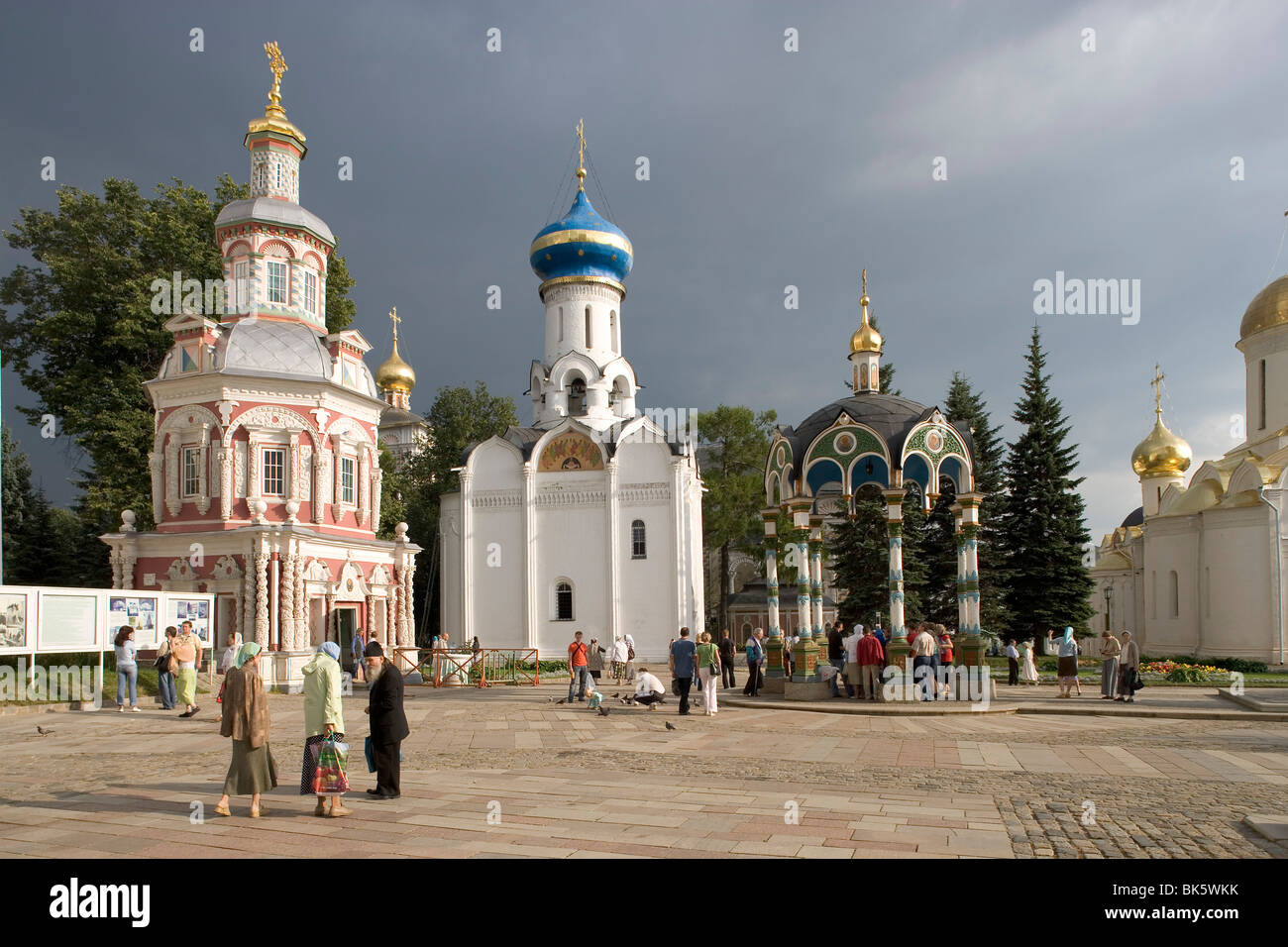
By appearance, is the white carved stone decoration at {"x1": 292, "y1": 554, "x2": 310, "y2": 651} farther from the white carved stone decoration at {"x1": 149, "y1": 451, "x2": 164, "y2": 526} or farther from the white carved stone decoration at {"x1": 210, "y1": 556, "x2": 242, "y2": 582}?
the white carved stone decoration at {"x1": 149, "y1": 451, "x2": 164, "y2": 526}

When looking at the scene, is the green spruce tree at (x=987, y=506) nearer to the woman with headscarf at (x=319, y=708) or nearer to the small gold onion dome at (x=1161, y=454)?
the small gold onion dome at (x=1161, y=454)

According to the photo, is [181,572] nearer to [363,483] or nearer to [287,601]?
[287,601]

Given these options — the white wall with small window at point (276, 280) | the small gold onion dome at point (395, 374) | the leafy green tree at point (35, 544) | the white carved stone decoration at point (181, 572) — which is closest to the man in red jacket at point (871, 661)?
the white carved stone decoration at point (181, 572)

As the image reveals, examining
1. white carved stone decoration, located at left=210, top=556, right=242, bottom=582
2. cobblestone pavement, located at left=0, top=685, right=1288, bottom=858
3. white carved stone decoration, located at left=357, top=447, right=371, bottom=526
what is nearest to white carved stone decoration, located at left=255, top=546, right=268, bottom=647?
white carved stone decoration, located at left=210, top=556, right=242, bottom=582

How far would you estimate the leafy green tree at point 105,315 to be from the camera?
28.9 metres

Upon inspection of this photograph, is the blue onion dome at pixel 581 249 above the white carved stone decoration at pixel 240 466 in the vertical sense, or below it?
above

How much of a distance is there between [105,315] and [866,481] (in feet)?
80.3

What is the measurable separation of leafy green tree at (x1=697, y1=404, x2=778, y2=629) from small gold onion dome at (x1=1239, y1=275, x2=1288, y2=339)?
1986 cm

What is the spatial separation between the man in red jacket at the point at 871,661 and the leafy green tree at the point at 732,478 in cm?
2573

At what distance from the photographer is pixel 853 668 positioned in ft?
60.8

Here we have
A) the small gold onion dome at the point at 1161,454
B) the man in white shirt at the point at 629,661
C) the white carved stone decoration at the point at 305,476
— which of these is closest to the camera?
the white carved stone decoration at the point at 305,476

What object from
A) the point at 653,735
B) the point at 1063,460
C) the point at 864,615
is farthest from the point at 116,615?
the point at 1063,460

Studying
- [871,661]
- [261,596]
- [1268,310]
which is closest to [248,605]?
[261,596]

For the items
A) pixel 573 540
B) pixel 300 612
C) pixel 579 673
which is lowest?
pixel 579 673
